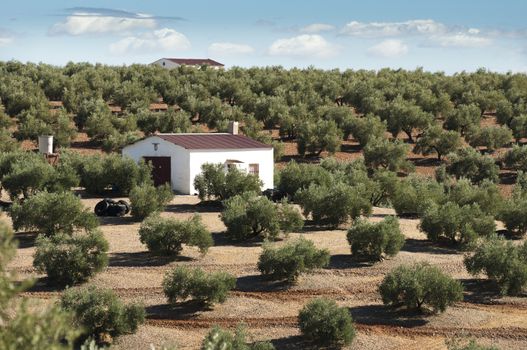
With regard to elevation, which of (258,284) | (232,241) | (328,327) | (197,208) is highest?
(197,208)

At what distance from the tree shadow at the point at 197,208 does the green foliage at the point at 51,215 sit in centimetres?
835

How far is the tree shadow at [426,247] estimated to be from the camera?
3662 centimetres

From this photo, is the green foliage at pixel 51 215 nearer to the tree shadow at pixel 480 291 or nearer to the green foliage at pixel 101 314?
the green foliage at pixel 101 314

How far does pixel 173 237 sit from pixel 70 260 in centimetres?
513

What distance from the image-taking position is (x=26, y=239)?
121 ft

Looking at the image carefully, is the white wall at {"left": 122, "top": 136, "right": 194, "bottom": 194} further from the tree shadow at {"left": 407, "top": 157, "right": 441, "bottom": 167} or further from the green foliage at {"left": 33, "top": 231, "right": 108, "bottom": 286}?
the tree shadow at {"left": 407, "top": 157, "right": 441, "bottom": 167}

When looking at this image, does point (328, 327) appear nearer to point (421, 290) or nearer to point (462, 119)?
point (421, 290)

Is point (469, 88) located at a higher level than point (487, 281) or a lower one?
higher

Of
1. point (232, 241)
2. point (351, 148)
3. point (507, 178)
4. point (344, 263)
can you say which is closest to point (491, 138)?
point (507, 178)

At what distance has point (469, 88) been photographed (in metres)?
95.4

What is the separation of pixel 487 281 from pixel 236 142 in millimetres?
23624

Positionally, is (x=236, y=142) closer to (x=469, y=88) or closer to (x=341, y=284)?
(x=341, y=284)

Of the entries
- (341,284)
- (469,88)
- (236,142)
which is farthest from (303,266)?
(469,88)

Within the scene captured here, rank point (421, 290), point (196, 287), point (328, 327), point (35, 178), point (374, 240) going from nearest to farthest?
point (328, 327)
point (196, 287)
point (421, 290)
point (374, 240)
point (35, 178)
